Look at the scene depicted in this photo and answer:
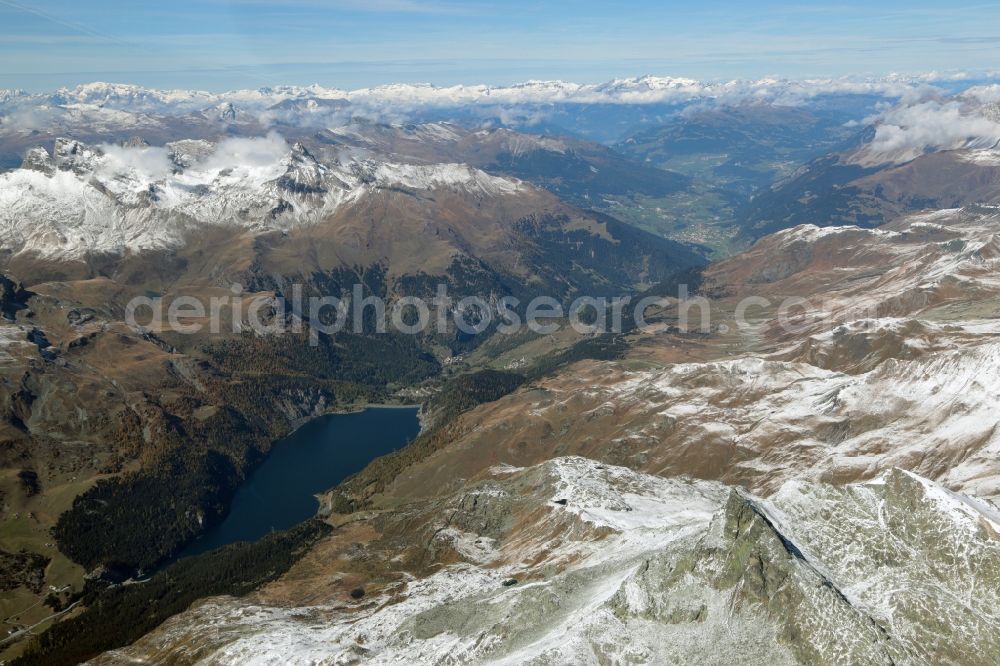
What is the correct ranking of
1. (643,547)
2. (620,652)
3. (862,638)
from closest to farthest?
(862,638)
(620,652)
(643,547)

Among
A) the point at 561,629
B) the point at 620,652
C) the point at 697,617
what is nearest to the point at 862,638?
the point at 697,617

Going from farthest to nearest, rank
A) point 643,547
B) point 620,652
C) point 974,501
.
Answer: point 643,547
point 974,501
point 620,652

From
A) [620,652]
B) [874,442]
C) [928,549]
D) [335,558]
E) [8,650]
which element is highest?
[928,549]

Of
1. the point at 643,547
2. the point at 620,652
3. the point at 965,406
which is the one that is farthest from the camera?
the point at 965,406

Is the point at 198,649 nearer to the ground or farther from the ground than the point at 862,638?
nearer to the ground

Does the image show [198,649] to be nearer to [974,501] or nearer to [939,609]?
[939,609]

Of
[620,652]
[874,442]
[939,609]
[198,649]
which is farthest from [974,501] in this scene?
[198,649]

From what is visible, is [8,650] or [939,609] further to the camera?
[8,650]

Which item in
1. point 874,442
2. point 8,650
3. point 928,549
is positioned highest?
point 928,549

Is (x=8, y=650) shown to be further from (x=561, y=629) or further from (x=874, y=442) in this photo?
(x=874, y=442)
